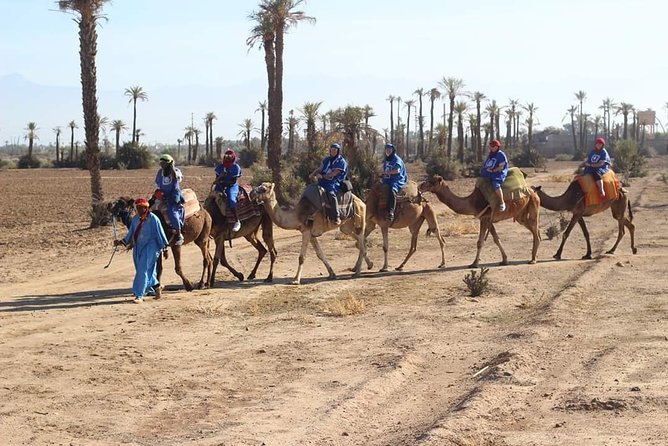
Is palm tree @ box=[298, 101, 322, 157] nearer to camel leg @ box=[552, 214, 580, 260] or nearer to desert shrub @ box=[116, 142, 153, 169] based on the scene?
camel leg @ box=[552, 214, 580, 260]

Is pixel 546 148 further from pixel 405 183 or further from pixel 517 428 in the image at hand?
pixel 517 428

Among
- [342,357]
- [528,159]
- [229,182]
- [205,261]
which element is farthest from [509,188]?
[528,159]

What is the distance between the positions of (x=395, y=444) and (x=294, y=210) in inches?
343

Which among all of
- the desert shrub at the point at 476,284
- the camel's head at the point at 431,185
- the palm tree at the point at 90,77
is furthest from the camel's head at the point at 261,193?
the palm tree at the point at 90,77

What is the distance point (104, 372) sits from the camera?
398 inches

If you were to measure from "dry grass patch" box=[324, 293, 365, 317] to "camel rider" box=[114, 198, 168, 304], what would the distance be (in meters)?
2.63

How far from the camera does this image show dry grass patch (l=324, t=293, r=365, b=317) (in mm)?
13367

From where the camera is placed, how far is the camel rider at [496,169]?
704 inches

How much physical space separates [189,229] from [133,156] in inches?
2542

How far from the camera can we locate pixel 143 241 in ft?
46.2

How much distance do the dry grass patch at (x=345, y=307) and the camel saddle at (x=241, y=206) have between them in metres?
2.88

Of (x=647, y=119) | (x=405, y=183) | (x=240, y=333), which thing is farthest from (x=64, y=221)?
(x=647, y=119)

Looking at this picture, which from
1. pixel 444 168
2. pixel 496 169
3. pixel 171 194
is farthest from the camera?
pixel 444 168

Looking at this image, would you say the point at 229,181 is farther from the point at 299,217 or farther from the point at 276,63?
the point at 276,63
